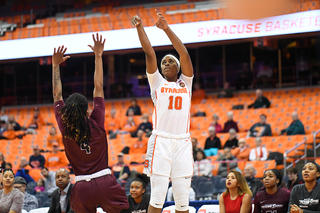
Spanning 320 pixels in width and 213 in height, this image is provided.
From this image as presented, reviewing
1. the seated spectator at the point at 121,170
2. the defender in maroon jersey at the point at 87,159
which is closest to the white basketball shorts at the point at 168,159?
the defender in maroon jersey at the point at 87,159

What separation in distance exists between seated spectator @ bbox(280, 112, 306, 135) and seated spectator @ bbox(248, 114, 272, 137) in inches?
19.7

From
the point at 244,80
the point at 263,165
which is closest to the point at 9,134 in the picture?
the point at 244,80

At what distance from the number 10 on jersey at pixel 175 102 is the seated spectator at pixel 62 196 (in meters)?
2.63

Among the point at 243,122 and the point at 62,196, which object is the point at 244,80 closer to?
the point at 243,122

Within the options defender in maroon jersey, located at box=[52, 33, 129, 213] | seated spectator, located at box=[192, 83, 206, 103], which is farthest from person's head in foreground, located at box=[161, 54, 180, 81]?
seated spectator, located at box=[192, 83, 206, 103]

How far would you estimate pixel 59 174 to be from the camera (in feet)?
22.2

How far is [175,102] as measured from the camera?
15.7ft

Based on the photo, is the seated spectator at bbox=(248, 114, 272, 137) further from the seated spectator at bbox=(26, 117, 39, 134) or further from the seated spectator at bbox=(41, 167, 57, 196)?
the seated spectator at bbox=(26, 117, 39, 134)

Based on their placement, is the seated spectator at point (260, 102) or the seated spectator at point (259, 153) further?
the seated spectator at point (260, 102)

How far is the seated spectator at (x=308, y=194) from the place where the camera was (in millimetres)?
5995

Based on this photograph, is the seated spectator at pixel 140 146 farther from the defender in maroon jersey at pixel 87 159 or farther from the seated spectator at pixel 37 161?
the defender in maroon jersey at pixel 87 159

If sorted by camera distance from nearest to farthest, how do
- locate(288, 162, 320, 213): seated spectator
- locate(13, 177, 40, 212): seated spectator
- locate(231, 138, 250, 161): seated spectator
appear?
locate(288, 162, 320, 213): seated spectator → locate(13, 177, 40, 212): seated spectator → locate(231, 138, 250, 161): seated spectator

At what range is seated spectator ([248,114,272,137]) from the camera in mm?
12875

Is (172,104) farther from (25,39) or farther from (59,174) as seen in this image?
(25,39)
